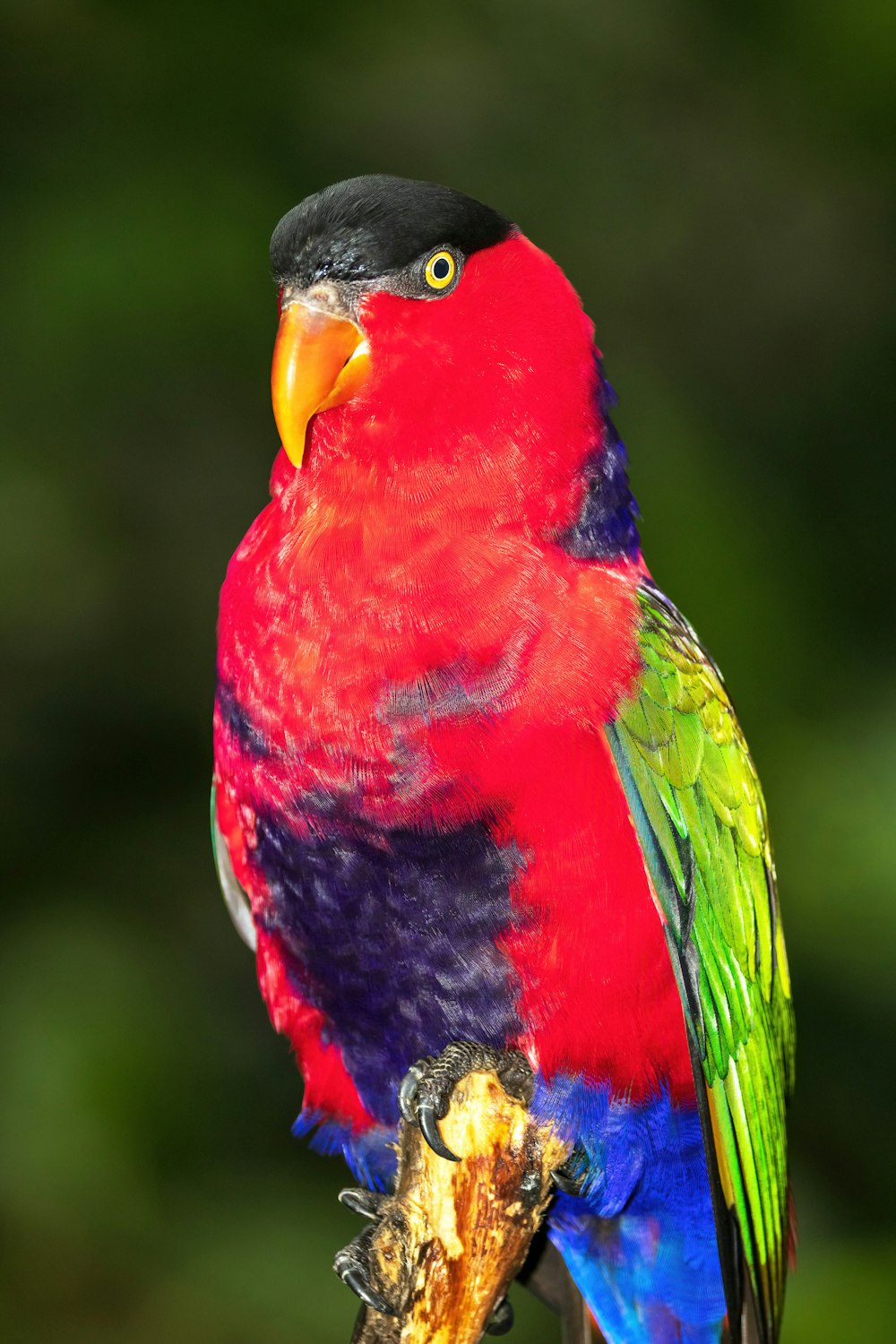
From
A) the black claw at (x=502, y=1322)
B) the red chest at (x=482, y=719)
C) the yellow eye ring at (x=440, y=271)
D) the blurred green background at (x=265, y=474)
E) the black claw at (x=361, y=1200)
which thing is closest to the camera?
the red chest at (x=482, y=719)

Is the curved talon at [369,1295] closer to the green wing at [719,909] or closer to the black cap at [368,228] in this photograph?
the green wing at [719,909]

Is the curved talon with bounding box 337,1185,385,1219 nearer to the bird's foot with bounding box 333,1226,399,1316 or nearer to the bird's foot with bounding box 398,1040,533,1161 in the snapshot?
the bird's foot with bounding box 333,1226,399,1316


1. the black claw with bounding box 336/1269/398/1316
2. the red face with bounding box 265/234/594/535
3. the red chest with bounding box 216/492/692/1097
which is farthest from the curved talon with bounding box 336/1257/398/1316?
the red face with bounding box 265/234/594/535

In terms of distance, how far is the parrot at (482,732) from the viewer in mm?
1571

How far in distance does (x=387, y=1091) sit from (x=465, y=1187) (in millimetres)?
278

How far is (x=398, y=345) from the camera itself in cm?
165

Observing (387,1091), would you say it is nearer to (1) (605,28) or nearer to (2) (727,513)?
(2) (727,513)

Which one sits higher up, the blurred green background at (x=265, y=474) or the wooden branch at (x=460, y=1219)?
the blurred green background at (x=265, y=474)

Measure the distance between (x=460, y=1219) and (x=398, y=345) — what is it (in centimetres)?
98

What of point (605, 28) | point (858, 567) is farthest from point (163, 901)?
point (605, 28)

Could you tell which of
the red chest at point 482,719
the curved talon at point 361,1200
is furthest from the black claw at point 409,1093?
the curved talon at point 361,1200

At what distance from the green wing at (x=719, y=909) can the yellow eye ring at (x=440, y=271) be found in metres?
0.44

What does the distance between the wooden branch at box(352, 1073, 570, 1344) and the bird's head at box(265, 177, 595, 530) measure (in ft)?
2.34

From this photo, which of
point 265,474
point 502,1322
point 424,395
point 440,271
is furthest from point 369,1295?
point 265,474
